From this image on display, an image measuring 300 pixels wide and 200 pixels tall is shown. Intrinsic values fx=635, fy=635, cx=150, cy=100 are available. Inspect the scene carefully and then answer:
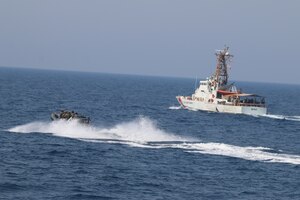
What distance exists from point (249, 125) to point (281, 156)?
125 ft

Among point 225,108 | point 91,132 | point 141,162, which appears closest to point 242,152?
point 141,162

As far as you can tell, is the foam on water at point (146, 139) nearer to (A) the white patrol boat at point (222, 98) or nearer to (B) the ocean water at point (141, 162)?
(B) the ocean water at point (141, 162)

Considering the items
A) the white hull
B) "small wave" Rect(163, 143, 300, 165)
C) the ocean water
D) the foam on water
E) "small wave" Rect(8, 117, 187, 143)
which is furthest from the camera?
the white hull

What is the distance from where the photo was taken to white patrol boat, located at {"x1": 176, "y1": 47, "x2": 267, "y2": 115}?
119 meters

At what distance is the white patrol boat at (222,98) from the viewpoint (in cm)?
11875

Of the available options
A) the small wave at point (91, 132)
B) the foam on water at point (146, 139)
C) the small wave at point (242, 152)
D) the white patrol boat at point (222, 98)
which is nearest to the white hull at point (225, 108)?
the white patrol boat at point (222, 98)

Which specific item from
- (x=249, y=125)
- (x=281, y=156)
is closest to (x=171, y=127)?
(x=249, y=125)

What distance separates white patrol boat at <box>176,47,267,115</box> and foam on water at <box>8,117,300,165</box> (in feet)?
150

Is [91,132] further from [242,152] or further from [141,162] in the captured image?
[242,152]

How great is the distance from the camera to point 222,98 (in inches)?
4796

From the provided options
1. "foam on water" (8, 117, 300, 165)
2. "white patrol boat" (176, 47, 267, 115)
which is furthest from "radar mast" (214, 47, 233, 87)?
"foam on water" (8, 117, 300, 165)

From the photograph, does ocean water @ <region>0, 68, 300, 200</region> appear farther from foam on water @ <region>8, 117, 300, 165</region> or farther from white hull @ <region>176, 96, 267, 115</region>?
white hull @ <region>176, 96, 267, 115</region>

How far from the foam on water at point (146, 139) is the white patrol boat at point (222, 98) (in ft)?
150

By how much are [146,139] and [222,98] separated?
55.1 metres
